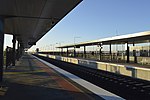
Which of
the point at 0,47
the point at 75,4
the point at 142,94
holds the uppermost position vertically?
the point at 75,4

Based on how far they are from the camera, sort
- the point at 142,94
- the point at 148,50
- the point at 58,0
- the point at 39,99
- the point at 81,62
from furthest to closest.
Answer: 1. the point at 148,50
2. the point at 81,62
3. the point at 142,94
4. the point at 58,0
5. the point at 39,99

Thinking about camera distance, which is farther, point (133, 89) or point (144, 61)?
point (144, 61)

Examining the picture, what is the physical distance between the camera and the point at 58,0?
27.5 feet

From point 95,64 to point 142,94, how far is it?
56.8 feet

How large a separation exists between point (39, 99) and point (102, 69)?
18.7 m

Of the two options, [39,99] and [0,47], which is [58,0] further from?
[0,47]

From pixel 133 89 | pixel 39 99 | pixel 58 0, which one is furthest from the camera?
pixel 133 89

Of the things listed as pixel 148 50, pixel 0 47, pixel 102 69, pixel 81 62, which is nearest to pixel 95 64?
pixel 102 69

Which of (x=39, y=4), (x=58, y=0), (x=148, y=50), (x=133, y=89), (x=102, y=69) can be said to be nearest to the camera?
(x=58, y=0)

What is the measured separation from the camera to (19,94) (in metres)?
8.48

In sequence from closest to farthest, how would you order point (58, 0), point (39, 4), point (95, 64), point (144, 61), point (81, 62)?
point (58, 0), point (39, 4), point (95, 64), point (144, 61), point (81, 62)

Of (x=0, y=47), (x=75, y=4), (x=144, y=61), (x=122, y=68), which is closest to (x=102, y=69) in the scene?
(x=122, y=68)

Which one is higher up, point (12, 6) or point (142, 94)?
point (12, 6)

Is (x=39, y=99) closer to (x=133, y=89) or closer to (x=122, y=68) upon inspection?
(x=133, y=89)
